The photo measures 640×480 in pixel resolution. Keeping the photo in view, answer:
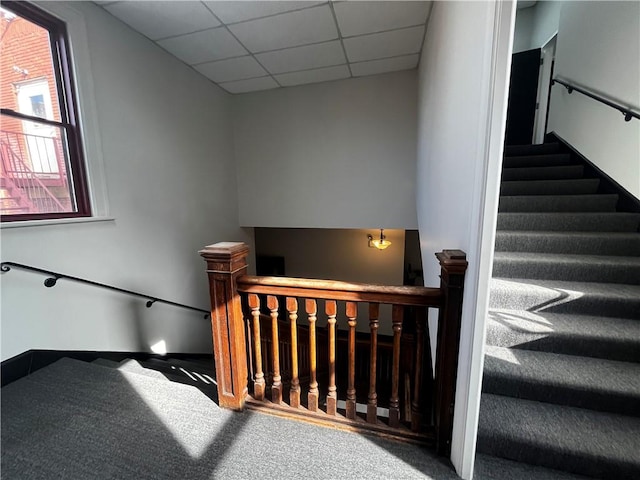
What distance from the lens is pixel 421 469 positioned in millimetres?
1182

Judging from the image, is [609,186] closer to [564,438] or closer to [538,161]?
[538,161]

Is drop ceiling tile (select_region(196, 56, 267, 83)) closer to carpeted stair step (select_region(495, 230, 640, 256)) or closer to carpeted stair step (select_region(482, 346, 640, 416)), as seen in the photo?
carpeted stair step (select_region(495, 230, 640, 256))

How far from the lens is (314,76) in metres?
3.41

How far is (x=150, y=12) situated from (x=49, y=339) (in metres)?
2.64

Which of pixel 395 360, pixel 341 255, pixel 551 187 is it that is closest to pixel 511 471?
pixel 395 360

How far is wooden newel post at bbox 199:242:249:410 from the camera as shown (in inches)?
56.1

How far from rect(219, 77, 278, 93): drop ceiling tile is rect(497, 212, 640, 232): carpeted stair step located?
3.13 metres

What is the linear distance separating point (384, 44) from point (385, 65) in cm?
43

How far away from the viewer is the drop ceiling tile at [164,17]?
2150 mm

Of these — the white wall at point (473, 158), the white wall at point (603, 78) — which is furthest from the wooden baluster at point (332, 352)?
the white wall at point (603, 78)

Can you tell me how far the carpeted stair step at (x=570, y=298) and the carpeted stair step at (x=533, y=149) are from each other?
212 cm

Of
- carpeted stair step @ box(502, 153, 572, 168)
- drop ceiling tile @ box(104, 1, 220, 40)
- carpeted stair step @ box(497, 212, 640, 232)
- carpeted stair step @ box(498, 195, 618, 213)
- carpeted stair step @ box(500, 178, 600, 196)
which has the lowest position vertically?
carpeted stair step @ box(497, 212, 640, 232)

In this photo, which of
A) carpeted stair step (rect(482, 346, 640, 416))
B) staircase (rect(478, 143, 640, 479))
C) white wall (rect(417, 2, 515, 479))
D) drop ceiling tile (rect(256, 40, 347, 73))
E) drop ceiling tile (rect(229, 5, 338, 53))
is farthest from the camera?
drop ceiling tile (rect(256, 40, 347, 73))

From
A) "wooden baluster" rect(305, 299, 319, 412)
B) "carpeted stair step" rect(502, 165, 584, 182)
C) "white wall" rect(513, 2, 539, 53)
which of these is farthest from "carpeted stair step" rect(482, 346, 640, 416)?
"white wall" rect(513, 2, 539, 53)
